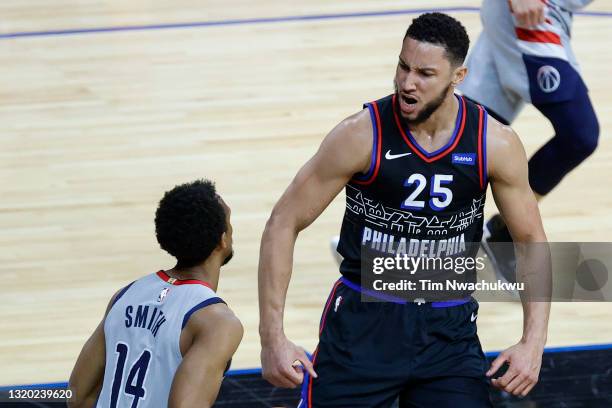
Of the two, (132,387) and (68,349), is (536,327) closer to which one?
(132,387)

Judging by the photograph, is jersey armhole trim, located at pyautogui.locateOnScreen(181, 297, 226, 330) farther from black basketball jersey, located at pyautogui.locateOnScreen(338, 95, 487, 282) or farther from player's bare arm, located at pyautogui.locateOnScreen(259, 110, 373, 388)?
black basketball jersey, located at pyautogui.locateOnScreen(338, 95, 487, 282)

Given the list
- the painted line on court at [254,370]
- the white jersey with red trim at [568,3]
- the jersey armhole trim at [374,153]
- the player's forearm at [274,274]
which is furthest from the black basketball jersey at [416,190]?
the white jersey with red trim at [568,3]

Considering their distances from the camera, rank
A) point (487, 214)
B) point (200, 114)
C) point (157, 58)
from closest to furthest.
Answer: point (487, 214), point (200, 114), point (157, 58)

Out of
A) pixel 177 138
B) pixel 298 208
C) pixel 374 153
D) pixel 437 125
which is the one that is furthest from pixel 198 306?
pixel 177 138

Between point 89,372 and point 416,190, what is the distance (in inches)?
47.0

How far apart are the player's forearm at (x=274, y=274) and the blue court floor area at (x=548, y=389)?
1.26 metres

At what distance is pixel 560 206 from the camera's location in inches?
270

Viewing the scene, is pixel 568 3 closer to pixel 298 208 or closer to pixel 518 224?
pixel 518 224

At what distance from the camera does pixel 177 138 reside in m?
7.84

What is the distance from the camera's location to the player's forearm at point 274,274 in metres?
3.77

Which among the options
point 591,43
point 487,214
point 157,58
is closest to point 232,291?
point 487,214

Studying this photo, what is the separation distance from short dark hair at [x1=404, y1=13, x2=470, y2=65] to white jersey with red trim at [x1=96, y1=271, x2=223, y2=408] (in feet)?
3.46

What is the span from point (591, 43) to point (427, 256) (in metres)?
6.16

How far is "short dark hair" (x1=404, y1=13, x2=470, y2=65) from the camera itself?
3.78m
